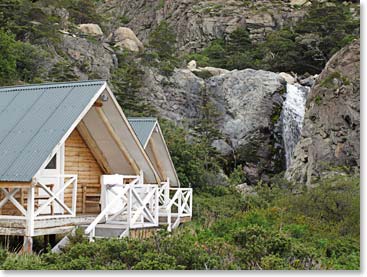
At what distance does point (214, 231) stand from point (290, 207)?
151 cm

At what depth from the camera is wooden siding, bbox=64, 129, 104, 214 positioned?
9030 millimetres

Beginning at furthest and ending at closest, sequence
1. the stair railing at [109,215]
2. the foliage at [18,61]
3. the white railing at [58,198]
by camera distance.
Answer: the foliage at [18,61]
the white railing at [58,198]
the stair railing at [109,215]

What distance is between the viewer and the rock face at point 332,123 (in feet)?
50.2

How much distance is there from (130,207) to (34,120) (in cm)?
170

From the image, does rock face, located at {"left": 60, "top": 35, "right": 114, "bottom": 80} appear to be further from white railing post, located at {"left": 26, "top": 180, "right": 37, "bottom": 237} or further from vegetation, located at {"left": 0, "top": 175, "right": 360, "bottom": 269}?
white railing post, located at {"left": 26, "top": 180, "right": 37, "bottom": 237}

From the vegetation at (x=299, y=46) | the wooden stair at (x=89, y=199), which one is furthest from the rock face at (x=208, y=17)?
the wooden stair at (x=89, y=199)

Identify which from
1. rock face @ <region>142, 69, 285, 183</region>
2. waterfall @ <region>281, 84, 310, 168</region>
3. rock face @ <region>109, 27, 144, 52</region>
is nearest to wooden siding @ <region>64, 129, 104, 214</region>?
rock face @ <region>142, 69, 285, 183</region>

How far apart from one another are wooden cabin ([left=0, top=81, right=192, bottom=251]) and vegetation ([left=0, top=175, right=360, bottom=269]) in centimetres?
69

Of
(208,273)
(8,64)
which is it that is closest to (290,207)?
(208,273)

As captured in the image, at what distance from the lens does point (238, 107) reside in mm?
22266

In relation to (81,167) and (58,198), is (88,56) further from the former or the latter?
(58,198)

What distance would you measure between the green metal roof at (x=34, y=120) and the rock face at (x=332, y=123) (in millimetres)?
8138

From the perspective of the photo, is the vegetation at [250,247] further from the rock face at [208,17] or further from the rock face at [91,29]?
the rock face at [208,17]

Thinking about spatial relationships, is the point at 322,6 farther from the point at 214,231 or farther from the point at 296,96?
the point at 214,231
